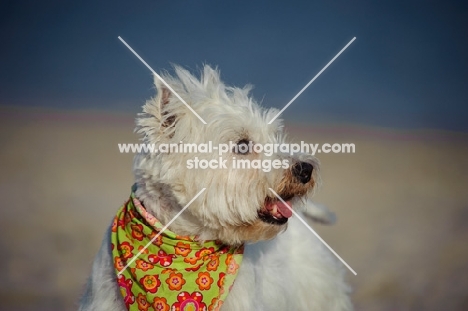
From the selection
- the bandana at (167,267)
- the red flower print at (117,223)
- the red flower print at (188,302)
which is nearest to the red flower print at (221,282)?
the bandana at (167,267)

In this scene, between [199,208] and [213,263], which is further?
[213,263]

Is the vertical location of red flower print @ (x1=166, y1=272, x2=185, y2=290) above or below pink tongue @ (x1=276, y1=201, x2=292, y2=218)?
below

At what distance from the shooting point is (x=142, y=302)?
14.3 feet

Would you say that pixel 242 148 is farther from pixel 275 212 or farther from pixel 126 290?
pixel 126 290

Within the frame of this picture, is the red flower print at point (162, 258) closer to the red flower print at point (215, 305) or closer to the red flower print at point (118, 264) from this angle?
the red flower print at point (118, 264)

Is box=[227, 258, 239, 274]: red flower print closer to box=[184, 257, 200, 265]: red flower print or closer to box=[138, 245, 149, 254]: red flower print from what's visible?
box=[184, 257, 200, 265]: red flower print

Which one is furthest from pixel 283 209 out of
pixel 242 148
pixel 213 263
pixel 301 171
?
pixel 213 263

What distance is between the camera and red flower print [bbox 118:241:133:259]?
4367 mm

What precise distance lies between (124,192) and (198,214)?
600cm

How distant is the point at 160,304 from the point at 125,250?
420 mm

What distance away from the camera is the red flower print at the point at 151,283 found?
4379 mm

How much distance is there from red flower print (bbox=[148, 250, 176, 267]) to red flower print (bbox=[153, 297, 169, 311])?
0.22 m

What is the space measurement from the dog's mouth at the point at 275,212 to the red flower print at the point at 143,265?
834 mm

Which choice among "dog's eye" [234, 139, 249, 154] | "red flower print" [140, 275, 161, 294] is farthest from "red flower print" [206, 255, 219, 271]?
"dog's eye" [234, 139, 249, 154]
